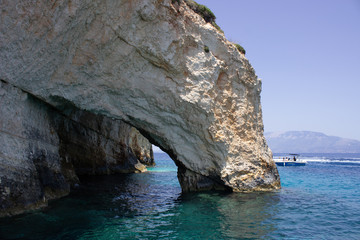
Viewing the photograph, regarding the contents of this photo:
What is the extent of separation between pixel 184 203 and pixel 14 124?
919 cm

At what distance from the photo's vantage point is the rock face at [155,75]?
37.7 ft

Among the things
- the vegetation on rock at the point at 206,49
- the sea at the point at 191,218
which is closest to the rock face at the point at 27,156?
the sea at the point at 191,218

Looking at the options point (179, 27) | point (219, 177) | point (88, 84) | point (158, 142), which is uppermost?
point (179, 27)

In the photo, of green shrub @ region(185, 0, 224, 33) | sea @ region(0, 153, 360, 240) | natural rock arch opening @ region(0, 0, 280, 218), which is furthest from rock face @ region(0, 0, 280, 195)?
sea @ region(0, 153, 360, 240)

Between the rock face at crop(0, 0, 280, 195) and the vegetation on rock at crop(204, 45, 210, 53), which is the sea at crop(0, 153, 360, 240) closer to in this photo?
the rock face at crop(0, 0, 280, 195)

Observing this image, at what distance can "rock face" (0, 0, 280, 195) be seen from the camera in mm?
11484

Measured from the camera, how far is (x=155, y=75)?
14930mm

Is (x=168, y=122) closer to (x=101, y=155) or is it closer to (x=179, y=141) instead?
(x=179, y=141)

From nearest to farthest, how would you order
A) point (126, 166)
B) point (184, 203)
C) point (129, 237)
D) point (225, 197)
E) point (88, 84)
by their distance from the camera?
point (129, 237)
point (88, 84)
point (184, 203)
point (225, 197)
point (126, 166)

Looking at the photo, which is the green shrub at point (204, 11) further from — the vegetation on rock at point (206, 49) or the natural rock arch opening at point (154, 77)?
the vegetation on rock at point (206, 49)

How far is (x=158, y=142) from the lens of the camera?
59.0 feet

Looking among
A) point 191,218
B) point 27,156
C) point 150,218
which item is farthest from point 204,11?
point 27,156

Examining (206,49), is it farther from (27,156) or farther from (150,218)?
(27,156)

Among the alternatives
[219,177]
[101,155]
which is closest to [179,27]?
[219,177]
